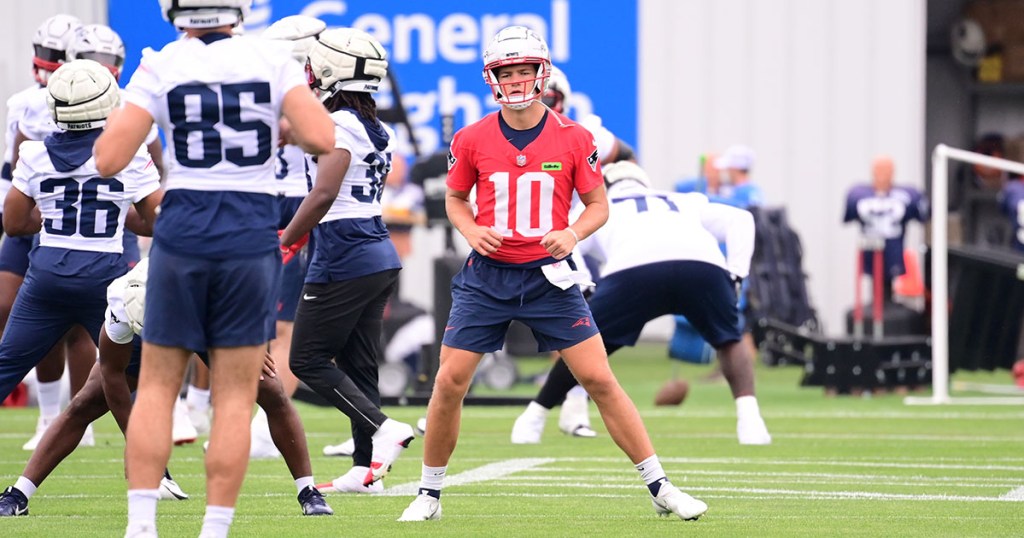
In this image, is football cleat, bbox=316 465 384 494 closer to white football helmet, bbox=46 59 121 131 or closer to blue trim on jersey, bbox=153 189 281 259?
white football helmet, bbox=46 59 121 131

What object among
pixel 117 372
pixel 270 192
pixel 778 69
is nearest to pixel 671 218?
pixel 117 372

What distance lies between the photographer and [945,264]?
43.5ft

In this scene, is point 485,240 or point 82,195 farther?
point 82,195

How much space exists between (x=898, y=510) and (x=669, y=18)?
13.2 meters

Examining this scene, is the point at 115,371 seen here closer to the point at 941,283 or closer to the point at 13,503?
the point at 13,503

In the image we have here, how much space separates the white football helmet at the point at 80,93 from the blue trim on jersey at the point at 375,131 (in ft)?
3.39

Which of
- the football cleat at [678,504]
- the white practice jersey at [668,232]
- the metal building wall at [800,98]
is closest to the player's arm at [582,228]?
the football cleat at [678,504]

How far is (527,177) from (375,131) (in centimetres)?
128

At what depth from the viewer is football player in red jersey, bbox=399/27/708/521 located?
21.6ft

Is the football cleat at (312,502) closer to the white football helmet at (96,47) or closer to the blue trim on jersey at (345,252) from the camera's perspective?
the blue trim on jersey at (345,252)

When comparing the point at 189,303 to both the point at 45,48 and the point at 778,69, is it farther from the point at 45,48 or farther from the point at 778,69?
the point at 778,69

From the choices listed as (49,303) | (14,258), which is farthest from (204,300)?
(14,258)

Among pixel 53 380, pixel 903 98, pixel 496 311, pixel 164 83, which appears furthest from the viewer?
pixel 903 98

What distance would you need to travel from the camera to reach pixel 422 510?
6.61 m
